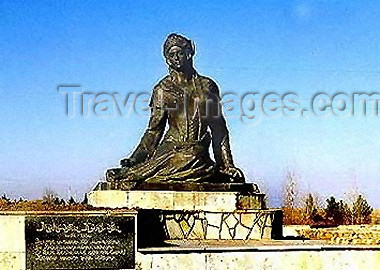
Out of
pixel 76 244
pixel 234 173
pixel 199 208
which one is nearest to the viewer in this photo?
pixel 76 244

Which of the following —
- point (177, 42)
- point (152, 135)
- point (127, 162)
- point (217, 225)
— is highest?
point (177, 42)

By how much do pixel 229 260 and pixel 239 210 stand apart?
1.55 metres

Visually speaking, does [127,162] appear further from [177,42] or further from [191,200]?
Answer: [177,42]

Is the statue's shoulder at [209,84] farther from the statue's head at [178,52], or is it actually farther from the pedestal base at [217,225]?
the pedestal base at [217,225]

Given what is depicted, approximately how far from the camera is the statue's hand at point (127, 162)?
1239cm

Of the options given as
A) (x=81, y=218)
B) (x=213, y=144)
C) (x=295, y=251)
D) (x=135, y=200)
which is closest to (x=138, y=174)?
(x=135, y=200)

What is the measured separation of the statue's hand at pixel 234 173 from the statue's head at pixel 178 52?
1812 mm

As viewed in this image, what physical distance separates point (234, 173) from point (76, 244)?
3237 millimetres

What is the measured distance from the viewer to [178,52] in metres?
12.6

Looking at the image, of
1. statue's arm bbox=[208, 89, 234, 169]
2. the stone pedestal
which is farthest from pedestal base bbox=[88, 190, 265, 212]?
statue's arm bbox=[208, 89, 234, 169]

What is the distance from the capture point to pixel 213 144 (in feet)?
41.8

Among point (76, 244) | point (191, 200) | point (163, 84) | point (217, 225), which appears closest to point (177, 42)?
point (163, 84)

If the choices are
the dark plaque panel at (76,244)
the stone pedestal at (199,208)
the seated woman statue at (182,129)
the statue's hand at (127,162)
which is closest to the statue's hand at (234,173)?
the seated woman statue at (182,129)

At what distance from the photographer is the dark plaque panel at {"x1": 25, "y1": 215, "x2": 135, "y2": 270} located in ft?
32.2
